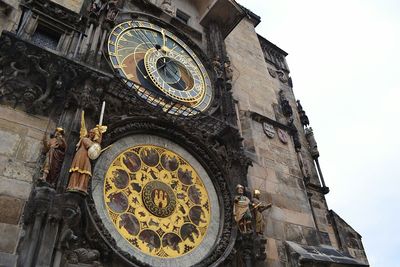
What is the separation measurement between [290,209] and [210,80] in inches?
139

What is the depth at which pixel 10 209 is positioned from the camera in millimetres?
4438

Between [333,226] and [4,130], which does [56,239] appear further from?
[333,226]

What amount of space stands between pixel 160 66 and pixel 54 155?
150 inches

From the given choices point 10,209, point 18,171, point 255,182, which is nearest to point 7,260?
point 10,209

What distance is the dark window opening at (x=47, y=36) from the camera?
644 centimetres

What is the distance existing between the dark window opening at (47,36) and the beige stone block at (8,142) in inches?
82.7

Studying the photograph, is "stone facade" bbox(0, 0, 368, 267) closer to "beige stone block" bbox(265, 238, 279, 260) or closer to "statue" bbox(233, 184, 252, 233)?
"beige stone block" bbox(265, 238, 279, 260)

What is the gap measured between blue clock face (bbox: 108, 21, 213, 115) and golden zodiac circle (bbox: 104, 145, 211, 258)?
1.21 m

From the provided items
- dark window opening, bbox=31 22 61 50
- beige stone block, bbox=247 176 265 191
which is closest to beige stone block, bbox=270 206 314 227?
beige stone block, bbox=247 176 265 191

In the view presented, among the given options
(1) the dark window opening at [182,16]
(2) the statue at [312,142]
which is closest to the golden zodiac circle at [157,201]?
(1) the dark window opening at [182,16]

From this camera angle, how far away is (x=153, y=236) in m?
5.52

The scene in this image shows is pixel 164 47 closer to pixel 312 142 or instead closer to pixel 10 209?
pixel 10 209

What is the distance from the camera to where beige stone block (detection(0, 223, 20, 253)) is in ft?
13.6

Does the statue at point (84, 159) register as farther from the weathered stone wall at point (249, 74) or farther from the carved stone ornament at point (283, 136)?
the carved stone ornament at point (283, 136)
